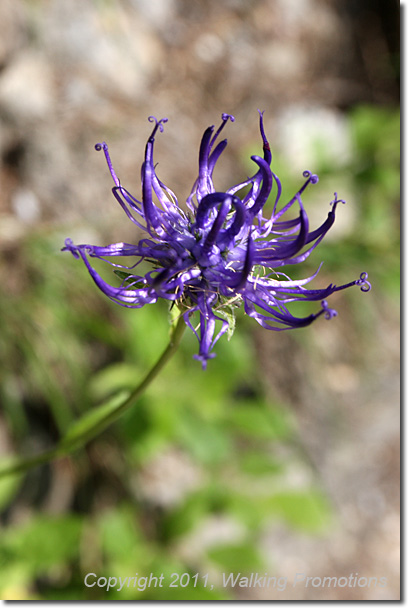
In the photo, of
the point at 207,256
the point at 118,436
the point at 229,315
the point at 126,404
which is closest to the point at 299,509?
the point at 118,436

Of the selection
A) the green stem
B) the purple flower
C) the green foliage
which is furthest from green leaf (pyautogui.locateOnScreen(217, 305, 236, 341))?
the green foliage

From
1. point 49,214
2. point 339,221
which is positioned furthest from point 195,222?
point 339,221

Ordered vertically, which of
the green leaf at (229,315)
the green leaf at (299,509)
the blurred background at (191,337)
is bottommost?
the green leaf at (229,315)

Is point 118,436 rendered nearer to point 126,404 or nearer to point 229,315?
point 126,404

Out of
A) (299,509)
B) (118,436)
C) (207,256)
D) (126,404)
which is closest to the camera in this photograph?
(207,256)

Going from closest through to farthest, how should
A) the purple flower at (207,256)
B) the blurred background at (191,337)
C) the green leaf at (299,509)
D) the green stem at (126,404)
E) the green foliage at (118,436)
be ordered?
the purple flower at (207,256)
the green stem at (126,404)
the green foliage at (118,436)
the blurred background at (191,337)
the green leaf at (299,509)

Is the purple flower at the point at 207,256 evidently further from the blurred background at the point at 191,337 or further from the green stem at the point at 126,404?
the blurred background at the point at 191,337

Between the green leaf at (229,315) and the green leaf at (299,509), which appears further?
the green leaf at (299,509)

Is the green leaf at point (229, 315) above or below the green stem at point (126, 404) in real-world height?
above

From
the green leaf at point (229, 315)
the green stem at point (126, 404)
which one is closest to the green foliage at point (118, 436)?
the green stem at point (126, 404)
